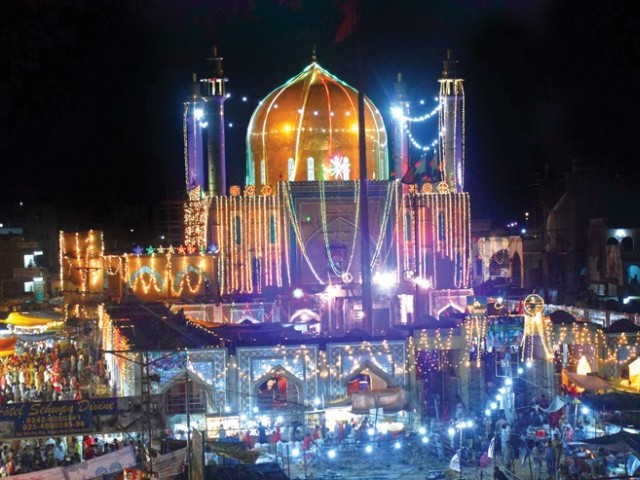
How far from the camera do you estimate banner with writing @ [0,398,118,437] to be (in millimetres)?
18812

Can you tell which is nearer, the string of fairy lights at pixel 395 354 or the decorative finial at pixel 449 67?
the string of fairy lights at pixel 395 354

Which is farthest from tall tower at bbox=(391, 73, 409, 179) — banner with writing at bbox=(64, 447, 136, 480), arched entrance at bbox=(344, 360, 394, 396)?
banner with writing at bbox=(64, 447, 136, 480)

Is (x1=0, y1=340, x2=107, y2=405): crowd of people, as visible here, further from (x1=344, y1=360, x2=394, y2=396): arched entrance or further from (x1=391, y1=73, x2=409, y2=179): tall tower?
(x1=391, y1=73, x2=409, y2=179): tall tower

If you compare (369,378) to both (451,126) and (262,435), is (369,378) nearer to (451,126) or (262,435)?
(262,435)

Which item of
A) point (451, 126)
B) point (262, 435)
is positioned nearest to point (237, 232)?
point (451, 126)

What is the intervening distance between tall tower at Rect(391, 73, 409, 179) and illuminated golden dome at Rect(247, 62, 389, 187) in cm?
115

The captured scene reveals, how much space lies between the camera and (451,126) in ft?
139

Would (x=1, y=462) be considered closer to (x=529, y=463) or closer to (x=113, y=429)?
(x=113, y=429)

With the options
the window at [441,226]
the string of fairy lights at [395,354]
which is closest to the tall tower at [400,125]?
the window at [441,226]

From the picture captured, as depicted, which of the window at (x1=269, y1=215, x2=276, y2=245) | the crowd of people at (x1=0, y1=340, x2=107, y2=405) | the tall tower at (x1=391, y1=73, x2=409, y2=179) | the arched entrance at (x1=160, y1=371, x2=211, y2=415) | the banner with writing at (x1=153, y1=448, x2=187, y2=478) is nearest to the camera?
the banner with writing at (x1=153, y1=448, x2=187, y2=478)

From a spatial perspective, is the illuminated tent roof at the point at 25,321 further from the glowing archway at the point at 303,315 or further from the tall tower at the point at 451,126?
the tall tower at the point at 451,126

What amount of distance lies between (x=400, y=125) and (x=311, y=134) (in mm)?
4093

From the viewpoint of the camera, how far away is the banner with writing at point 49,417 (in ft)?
61.7

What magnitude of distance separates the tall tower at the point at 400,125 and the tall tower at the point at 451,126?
1.72 meters
